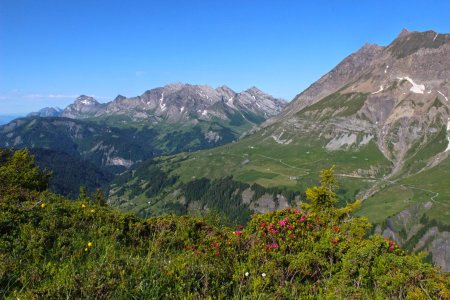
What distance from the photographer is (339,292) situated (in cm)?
930

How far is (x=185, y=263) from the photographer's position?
29.2 ft

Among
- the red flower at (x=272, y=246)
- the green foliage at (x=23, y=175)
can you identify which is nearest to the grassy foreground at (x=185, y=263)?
the red flower at (x=272, y=246)

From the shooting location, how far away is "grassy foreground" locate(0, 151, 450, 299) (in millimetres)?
7520

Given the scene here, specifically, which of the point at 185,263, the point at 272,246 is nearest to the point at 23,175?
the point at 272,246

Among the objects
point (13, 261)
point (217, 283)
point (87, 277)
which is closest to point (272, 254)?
point (217, 283)

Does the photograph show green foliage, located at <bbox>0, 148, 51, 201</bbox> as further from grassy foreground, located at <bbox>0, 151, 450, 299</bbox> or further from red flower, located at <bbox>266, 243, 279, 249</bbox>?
red flower, located at <bbox>266, 243, 279, 249</bbox>

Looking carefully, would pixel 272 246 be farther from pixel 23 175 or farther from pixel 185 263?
pixel 23 175

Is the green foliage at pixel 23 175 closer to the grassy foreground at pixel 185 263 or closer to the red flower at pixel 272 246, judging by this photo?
the grassy foreground at pixel 185 263

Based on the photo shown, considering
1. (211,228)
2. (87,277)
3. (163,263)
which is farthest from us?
(211,228)

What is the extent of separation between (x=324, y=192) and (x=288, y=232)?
45338 mm

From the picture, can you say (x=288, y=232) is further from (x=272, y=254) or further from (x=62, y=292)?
(x=62, y=292)

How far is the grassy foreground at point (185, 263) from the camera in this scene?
7.52 metres

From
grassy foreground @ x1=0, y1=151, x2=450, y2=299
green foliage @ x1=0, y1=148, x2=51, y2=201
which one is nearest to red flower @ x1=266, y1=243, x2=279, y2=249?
grassy foreground @ x1=0, y1=151, x2=450, y2=299

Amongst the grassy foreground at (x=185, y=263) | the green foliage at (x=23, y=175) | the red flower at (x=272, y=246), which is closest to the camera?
the grassy foreground at (x=185, y=263)
